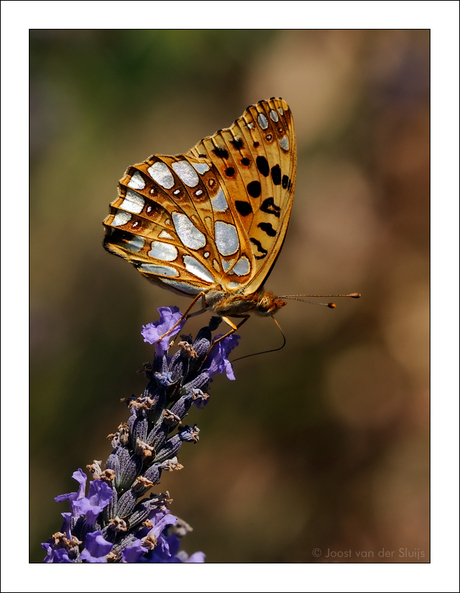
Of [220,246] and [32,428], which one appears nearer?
[220,246]

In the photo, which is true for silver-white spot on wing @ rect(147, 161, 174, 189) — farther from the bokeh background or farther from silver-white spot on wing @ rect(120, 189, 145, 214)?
the bokeh background

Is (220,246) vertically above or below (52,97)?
below

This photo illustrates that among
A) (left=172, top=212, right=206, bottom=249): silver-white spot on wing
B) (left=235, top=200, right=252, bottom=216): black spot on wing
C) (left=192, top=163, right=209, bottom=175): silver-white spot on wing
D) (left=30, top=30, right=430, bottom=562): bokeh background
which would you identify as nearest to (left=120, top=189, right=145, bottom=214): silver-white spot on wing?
(left=172, top=212, right=206, bottom=249): silver-white spot on wing

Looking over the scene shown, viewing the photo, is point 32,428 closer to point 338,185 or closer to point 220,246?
point 220,246

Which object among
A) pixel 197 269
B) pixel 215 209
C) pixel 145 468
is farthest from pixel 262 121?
pixel 145 468

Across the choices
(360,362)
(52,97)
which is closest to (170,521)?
(360,362)

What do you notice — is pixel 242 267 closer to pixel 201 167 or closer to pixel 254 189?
pixel 254 189

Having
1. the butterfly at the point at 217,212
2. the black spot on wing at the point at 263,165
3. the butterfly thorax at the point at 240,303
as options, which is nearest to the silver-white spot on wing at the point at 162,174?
the butterfly at the point at 217,212
